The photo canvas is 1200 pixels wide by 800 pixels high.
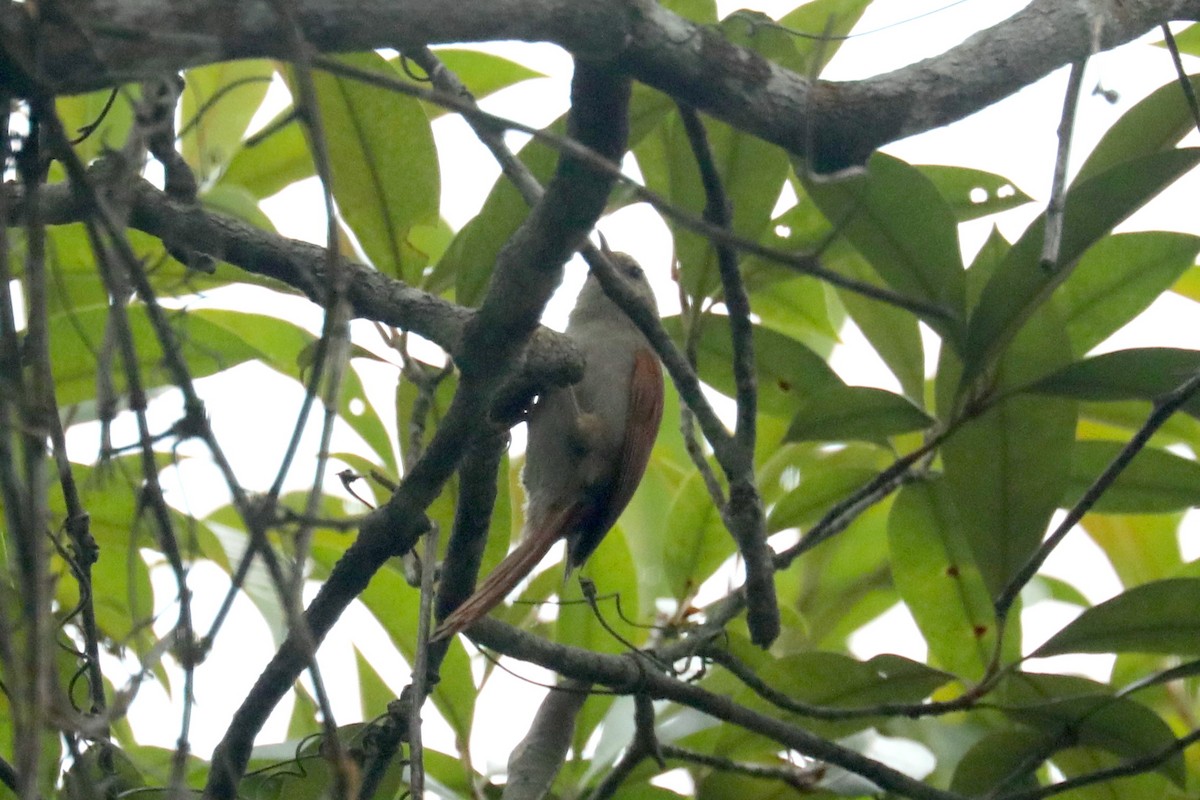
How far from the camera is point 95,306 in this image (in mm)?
2502

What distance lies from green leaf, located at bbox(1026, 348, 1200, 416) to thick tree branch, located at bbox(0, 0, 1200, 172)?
597 mm

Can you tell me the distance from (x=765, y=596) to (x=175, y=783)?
114 centimetres

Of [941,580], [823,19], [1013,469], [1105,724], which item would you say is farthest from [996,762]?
[823,19]

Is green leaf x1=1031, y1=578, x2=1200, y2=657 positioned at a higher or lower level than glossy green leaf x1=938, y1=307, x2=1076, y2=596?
lower

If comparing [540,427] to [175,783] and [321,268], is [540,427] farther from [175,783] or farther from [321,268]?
[175,783]

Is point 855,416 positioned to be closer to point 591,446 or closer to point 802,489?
point 802,489

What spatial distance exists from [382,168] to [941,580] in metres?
1.43

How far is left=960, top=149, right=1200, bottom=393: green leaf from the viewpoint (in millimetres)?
2074

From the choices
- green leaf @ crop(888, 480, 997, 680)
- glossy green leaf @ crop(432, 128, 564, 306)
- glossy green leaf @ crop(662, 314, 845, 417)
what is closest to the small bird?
glossy green leaf @ crop(662, 314, 845, 417)

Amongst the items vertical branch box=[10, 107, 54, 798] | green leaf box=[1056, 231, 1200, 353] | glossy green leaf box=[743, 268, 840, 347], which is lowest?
vertical branch box=[10, 107, 54, 798]

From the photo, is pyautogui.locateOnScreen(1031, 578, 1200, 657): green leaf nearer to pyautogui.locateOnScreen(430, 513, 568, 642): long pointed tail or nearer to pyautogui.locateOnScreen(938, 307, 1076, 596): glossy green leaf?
pyautogui.locateOnScreen(938, 307, 1076, 596): glossy green leaf

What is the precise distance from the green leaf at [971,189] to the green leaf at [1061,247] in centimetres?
41

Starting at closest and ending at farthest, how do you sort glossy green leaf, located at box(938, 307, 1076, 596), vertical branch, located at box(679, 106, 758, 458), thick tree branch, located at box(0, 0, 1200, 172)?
1. thick tree branch, located at box(0, 0, 1200, 172)
2. vertical branch, located at box(679, 106, 758, 458)
3. glossy green leaf, located at box(938, 307, 1076, 596)

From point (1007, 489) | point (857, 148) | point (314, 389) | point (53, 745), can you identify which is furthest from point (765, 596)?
point (53, 745)
